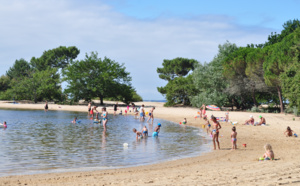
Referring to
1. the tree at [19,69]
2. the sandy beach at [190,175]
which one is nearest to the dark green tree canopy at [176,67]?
the tree at [19,69]

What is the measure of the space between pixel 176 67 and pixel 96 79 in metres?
28.0

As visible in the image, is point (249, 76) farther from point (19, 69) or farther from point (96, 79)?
point (19, 69)

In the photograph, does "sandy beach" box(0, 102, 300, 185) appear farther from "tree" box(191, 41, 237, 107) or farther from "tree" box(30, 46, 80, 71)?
"tree" box(30, 46, 80, 71)

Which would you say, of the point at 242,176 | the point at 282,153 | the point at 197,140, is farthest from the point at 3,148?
the point at 282,153

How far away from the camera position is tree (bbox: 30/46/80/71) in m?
97.2

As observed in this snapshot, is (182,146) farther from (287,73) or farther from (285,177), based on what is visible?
(287,73)

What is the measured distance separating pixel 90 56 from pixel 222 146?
52209 millimetres

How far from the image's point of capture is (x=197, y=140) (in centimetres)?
2014

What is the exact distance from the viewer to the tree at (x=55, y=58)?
9725cm

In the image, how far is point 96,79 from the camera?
6228cm

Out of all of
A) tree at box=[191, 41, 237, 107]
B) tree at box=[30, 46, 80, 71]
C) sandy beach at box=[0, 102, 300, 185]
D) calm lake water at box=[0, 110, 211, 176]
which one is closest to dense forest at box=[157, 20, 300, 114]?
tree at box=[191, 41, 237, 107]

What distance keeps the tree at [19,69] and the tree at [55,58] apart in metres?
2.28

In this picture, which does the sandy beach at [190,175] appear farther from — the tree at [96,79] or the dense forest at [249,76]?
the tree at [96,79]

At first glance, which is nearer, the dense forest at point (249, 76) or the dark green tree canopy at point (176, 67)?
the dense forest at point (249, 76)
